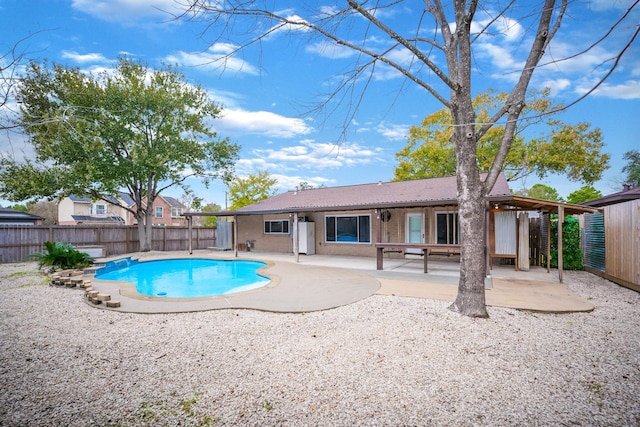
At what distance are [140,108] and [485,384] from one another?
18.3m

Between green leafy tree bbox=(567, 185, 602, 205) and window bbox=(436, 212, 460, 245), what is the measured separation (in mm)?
17179

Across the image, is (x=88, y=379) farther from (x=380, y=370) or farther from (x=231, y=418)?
(x=380, y=370)

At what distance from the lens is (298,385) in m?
2.87

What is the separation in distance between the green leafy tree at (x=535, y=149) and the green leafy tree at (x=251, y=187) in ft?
49.0

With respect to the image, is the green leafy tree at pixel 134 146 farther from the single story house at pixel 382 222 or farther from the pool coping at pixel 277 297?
the pool coping at pixel 277 297

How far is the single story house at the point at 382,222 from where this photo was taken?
9.48 metres

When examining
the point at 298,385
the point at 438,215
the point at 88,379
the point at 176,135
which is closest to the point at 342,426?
the point at 298,385

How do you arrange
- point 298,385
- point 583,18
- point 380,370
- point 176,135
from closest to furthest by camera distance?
1. point 298,385
2. point 380,370
3. point 583,18
4. point 176,135

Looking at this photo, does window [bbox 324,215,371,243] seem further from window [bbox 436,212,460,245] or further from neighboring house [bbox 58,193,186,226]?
neighboring house [bbox 58,193,186,226]

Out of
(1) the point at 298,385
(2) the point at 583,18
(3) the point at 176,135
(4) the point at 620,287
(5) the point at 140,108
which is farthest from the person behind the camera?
(3) the point at 176,135

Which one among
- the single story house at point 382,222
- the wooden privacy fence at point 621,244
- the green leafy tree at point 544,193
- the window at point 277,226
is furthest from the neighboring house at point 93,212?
the green leafy tree at point 544,193

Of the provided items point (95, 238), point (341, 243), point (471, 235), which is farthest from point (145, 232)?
point (471, 235)

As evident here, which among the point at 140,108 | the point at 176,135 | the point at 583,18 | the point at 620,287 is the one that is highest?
the point at 140,108

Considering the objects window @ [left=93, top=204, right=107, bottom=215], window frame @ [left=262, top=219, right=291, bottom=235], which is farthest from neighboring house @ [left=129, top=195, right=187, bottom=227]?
window frame @ [left=262, top=219, right=291, bottom=235]
